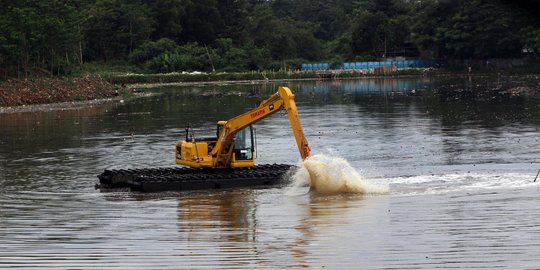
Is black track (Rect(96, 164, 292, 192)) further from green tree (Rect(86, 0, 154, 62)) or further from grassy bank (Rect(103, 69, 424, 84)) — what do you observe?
green tree (Rect(86, 0, 154, 62))

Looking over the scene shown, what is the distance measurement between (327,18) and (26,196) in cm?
14103

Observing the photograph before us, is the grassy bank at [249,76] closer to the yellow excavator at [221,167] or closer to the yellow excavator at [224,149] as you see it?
the yellow excavator at [221,167]

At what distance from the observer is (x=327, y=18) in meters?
161

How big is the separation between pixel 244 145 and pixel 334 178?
11.3ft

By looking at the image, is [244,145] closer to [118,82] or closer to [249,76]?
[118,82]

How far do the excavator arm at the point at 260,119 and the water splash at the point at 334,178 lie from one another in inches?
13.7

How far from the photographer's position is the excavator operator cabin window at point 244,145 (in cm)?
2353

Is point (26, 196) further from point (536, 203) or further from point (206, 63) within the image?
point (206, 63)

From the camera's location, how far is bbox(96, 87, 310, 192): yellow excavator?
22109mm

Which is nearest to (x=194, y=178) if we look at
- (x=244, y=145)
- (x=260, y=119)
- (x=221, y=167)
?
(x=221, y=167)

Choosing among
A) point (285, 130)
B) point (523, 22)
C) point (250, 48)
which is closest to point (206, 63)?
point (250, 48)

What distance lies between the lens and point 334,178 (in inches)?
835

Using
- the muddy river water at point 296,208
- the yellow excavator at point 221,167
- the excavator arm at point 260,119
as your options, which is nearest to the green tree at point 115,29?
the muddy river water at point 296,208

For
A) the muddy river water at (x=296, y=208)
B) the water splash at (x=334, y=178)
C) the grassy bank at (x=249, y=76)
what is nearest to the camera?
the muddy river water at (x=296, y=208)
